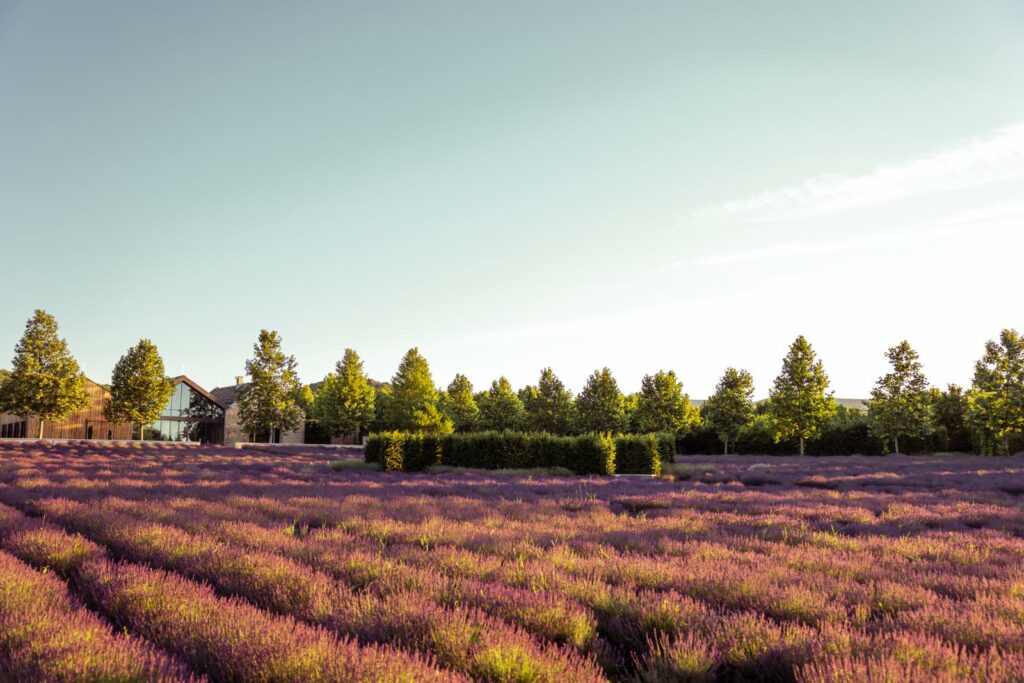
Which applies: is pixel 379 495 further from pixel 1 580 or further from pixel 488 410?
pixel 488 410

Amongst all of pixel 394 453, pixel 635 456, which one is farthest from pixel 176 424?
pixel 635 456

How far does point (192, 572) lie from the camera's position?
6.06 metres

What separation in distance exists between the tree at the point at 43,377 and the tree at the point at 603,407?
45928 mm

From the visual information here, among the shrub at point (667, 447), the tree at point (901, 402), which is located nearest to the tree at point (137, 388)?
the shrub at point (667, 447)

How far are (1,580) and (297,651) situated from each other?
333 cm

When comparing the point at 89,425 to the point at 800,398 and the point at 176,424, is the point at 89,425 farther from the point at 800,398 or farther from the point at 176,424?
the point at 800,398

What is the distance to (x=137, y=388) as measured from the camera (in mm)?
59312

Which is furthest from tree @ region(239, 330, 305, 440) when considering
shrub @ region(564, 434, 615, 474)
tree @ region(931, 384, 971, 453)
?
tree @ region(931, 384, 971, 453)

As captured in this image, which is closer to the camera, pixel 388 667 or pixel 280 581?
pixel 388 667

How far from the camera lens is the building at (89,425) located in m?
62.3

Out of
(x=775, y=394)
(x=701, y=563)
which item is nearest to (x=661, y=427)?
(x=775, y=394)

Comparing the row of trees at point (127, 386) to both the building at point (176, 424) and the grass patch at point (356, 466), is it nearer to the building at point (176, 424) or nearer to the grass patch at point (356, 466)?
the building at point (176, 424)

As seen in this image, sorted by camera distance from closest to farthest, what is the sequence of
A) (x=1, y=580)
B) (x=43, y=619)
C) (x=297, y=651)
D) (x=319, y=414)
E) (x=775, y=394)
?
(x=297, y=651) < (x=43, y=619) < (x=1, y=580) < (x=775, y=394) < (x=319, y=414)

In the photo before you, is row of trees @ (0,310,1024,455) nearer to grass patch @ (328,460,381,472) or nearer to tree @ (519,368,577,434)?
tree @ (519,368,577,434)
